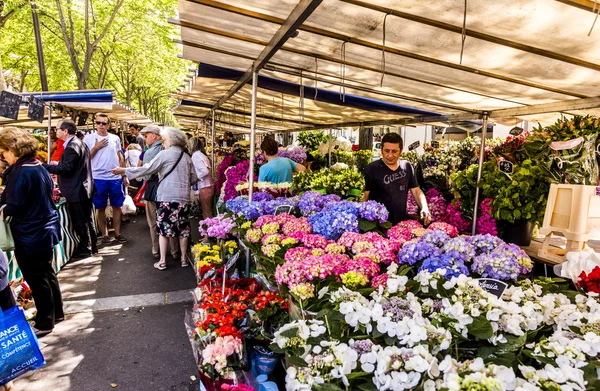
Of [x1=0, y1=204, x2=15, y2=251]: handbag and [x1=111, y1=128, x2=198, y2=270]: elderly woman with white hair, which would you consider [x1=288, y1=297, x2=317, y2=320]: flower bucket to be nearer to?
[x1=0, y1=204, x2=15, y2=251]: handbag

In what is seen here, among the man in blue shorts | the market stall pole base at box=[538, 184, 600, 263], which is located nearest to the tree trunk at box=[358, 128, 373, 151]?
the man in blue shorts

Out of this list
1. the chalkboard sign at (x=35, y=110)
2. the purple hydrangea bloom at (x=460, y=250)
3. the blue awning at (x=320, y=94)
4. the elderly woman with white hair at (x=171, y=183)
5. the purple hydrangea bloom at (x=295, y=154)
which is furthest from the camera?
the purple hydrangea bloom at (x=295, y=154)

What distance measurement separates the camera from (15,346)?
8.63ft

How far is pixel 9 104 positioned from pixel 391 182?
5.82 metres

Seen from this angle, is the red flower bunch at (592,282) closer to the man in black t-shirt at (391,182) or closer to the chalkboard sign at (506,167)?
the chalkboard sign at (506,167)

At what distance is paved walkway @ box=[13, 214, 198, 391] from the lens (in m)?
3.15

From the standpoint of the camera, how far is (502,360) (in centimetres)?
139

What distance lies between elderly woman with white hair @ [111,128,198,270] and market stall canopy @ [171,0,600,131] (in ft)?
4.78

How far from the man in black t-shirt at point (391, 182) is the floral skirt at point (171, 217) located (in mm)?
2934

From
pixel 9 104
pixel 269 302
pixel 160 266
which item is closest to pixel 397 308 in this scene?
Result: pixel 269 302

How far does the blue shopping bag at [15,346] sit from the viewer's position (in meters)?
2.58

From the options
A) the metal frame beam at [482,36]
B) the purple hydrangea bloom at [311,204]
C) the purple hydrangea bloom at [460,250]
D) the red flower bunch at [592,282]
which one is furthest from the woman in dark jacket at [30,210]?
the red flower bunch at [592,282]

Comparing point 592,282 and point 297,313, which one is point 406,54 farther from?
point 297,313

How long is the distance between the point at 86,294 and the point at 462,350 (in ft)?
15.8
